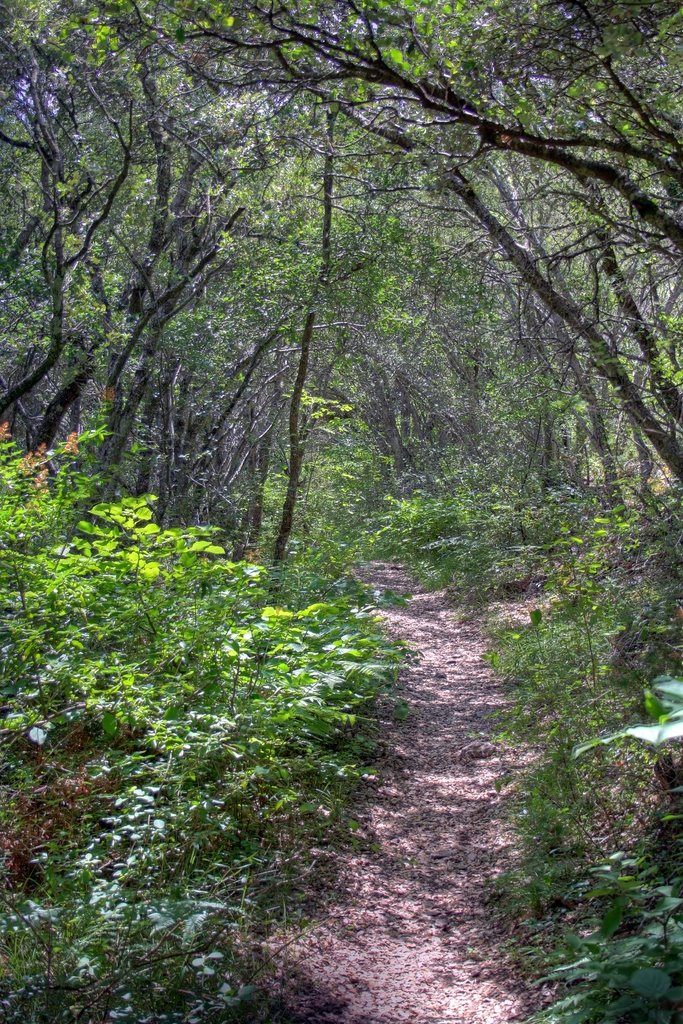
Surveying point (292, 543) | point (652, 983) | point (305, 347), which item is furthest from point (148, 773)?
point (305, 347)

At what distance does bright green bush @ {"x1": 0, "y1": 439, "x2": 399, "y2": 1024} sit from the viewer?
307cm

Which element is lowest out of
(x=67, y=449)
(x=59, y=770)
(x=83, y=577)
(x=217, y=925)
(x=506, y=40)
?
(x=217, y=925)

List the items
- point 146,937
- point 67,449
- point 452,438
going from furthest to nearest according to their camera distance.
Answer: point 452,438 → point 67,449 → point 146,937

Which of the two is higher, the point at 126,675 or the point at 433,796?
the point at 126,675

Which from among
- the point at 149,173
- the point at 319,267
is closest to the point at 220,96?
the point at 319,267

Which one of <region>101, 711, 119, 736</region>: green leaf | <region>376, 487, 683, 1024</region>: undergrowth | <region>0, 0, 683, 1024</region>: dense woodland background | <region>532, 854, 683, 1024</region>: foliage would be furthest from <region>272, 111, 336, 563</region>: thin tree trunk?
<region>532, 854, 683, 1024</region>: foliage

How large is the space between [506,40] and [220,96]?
4.09 meters

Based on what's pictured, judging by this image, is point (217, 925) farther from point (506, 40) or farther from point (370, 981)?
point (506, 40)

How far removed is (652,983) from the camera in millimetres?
2189

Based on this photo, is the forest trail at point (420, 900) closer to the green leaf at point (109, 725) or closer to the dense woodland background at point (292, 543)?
the dense woodland background at point (292, 543)

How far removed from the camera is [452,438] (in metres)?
21.7

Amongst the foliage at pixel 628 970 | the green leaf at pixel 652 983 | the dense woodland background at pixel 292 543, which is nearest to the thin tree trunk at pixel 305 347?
the dense woodland background at pixel 292 543

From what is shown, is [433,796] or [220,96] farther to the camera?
[220,96]

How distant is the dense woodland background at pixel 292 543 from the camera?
3445 mm
